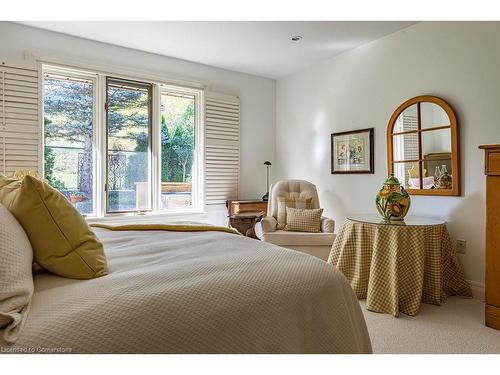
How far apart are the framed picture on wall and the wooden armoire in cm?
154

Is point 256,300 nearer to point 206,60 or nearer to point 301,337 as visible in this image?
point 301,337

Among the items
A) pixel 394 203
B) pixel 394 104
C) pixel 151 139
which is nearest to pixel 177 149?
pixel 151 139

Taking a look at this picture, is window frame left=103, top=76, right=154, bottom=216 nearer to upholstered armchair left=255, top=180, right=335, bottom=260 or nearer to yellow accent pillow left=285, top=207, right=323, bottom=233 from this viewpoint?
upholstered armchair left=255, top=180, right=335, bottom=260

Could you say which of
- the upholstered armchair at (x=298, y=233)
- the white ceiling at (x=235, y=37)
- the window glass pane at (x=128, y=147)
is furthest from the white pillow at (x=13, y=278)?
the window glass pane at (x=128, y=147)

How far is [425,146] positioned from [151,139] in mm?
2968

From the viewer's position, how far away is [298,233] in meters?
3.46

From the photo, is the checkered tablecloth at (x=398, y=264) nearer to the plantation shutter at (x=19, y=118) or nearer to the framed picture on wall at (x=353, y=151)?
the framed picture on wall at (x=353, y=151)

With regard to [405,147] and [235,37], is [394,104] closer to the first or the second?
[405,147]

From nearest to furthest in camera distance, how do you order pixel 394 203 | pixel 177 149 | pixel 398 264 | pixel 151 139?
pixel 398 264 < pixel 394 203 < pixel 151 139 < pixel 177 149

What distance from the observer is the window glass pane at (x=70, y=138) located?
345 cm

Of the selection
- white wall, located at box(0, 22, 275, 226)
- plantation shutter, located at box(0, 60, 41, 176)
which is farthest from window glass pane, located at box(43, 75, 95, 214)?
white wall, located at box(0, 22, 275, 226)

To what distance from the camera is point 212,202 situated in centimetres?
439

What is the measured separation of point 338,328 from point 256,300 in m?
0.35
